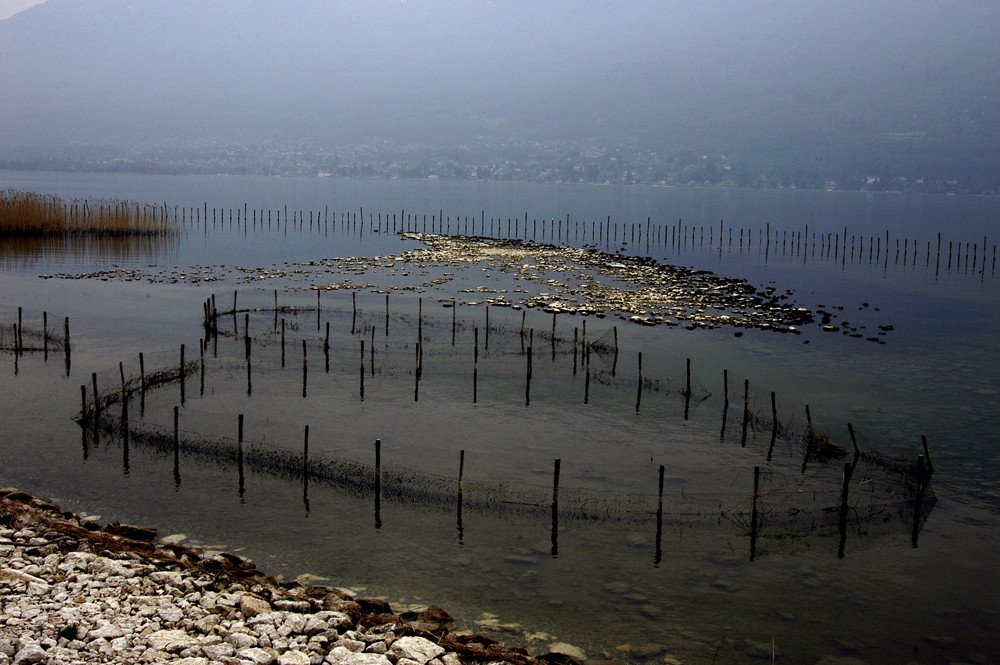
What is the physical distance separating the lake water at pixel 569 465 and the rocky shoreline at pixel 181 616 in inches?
70.8

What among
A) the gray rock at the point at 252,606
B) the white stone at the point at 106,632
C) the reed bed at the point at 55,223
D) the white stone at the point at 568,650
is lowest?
the white stone at the point at 568,650

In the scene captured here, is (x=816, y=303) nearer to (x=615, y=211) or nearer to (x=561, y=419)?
(x=561, y=419)

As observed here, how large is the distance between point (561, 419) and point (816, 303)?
32.2 metres

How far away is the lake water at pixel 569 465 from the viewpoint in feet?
53.8

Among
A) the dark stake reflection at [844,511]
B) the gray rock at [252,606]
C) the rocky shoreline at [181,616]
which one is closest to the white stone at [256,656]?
the rocky shoreline at [181,616]

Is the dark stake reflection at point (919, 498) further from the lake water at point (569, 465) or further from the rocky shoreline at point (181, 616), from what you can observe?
the rocky shoreline at point (181, 616)

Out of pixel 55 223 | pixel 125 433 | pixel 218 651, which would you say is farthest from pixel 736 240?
pixel 218 651

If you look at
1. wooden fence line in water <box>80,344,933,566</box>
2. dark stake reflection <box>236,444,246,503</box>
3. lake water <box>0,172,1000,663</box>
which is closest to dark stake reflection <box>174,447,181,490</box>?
wooden fence line in water <box>80,344,933,566</box>

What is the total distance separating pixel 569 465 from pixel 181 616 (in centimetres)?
1252

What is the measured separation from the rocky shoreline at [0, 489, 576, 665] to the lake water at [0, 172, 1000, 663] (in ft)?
5.90

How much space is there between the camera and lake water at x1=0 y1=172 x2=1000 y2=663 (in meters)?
16.4

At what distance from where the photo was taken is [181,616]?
12.9m

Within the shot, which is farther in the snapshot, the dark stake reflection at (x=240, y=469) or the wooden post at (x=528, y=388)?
the wooden post at (x=528, y=388)

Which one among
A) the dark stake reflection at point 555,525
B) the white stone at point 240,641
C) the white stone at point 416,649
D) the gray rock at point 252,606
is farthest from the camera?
the dark stake reflection at point 555,525
